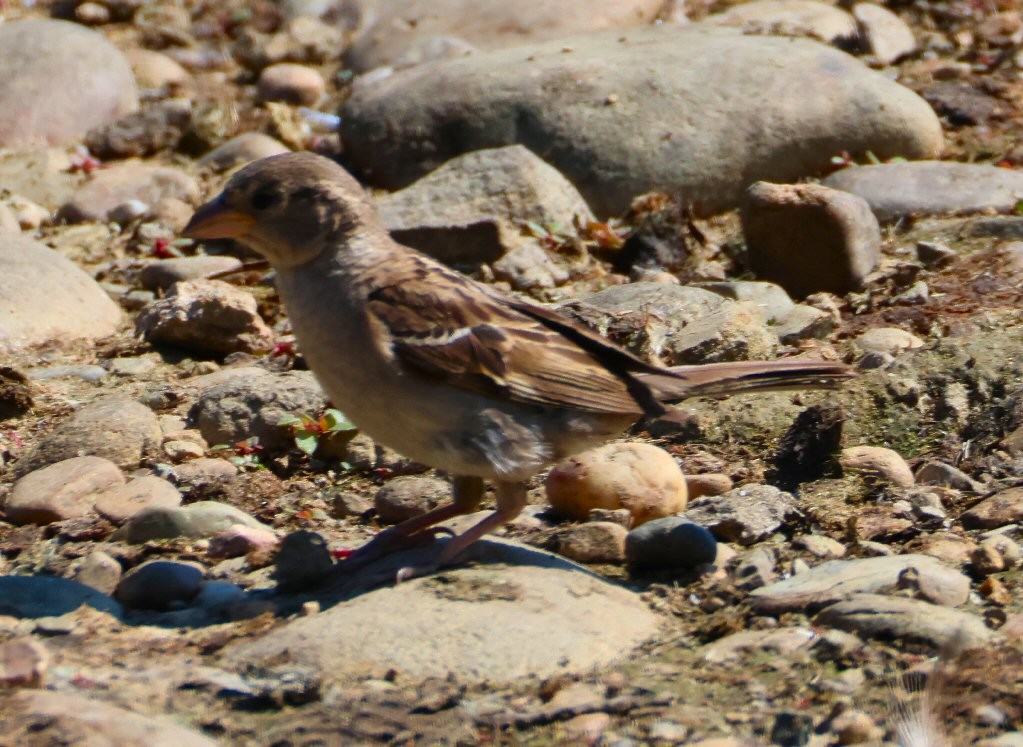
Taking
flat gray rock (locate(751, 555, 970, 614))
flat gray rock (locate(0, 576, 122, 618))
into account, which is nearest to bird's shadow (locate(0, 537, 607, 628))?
flat gray rock (locate(0, 576, 122, 618))

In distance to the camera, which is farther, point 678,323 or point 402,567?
point 678,323

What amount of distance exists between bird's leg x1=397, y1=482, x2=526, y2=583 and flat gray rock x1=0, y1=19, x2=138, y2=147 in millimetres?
6433

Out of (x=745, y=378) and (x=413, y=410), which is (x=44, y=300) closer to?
(x=413, y=410)

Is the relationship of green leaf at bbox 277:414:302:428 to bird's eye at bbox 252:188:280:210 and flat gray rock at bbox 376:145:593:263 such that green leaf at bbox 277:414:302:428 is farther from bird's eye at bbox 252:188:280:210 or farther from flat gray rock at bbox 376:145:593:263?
flat gray rock at bbox 376:145:593:263

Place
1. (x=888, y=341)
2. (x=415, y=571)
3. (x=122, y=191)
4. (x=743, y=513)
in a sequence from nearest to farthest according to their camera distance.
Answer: (x=415, y=571), (x=743, y=513), (x=888, y=341), (x=122, y=191)

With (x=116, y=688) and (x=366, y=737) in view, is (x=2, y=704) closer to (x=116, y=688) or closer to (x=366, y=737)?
(x=116, y=688)

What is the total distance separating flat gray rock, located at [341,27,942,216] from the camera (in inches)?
346

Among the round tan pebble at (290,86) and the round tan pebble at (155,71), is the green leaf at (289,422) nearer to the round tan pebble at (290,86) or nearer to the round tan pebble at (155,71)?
the round tan pebble at (290,86)

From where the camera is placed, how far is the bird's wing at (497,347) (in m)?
4.66

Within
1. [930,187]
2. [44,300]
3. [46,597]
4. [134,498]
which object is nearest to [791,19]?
[930,187]

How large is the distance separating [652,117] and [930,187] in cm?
168

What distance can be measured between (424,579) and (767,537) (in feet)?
4.34

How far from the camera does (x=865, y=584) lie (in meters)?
4.43

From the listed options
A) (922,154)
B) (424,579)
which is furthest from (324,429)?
(922,154)
